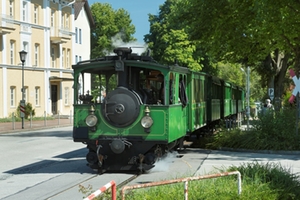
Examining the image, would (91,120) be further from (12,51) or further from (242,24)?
(12,51)

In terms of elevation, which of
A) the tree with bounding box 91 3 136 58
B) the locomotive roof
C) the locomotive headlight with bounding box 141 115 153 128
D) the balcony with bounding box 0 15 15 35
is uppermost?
the tree with bounding box 91 3 136 58

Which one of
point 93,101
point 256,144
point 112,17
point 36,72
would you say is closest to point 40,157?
point 93,101

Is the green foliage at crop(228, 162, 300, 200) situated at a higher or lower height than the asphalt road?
higher

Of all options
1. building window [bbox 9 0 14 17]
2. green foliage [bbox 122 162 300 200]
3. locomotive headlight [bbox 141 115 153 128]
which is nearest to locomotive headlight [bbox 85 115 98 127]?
locomotive headlight [bbox 141 115 153 128]

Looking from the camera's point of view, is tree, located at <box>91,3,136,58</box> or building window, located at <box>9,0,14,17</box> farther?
tree, located at <box>91,3,136,58</box>

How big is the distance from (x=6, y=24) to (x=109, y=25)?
36.2 meters

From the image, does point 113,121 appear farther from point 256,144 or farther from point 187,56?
point 187,56

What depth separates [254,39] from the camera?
24.5 metres

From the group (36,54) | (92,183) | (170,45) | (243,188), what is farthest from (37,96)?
(243,188)

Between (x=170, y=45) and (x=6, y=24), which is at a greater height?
(x=170, y=45)

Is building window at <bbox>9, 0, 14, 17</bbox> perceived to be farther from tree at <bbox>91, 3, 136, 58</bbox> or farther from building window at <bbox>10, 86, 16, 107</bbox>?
tree at <bbox>91, 3, 136, 58</bbox>

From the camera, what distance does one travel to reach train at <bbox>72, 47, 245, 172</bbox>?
1436cm

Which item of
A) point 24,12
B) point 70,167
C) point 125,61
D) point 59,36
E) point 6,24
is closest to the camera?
point 125,61

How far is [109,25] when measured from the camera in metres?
81.8
